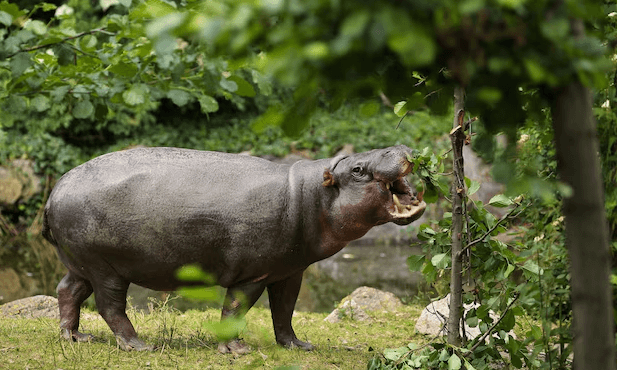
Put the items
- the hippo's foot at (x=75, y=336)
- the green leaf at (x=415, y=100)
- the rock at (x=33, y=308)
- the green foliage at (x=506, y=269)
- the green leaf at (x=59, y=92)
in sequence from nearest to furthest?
the green leaf at (x=415, y=100)
the green foliage at (x=506, y=269)
the green leaf at (x=59, y=92)
the hippo's foot at (x=75, y=336)
the rock at (x=33, y=308)

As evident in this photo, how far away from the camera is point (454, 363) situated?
10.5 ft

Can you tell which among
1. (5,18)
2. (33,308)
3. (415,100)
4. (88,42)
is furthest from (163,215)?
(33,308)

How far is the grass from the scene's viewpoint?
377 cm

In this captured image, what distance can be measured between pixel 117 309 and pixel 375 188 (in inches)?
69.5

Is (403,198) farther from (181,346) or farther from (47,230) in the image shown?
(47,230)

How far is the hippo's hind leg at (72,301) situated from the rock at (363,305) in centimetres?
219

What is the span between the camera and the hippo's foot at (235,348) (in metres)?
4.05

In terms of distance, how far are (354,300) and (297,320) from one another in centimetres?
62

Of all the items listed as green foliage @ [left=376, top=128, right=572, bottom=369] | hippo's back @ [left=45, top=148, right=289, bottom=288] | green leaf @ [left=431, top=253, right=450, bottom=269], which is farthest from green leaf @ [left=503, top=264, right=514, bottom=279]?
hippo's back @ [left=45, top=148, right=289, bottom=288]

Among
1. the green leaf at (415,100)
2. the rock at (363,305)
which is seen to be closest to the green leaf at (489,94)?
the green leaf at (415,100)

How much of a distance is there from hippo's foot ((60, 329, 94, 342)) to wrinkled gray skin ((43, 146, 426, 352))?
310 mm

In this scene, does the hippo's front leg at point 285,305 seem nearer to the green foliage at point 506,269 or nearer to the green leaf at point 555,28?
the green foliage at point 506,269

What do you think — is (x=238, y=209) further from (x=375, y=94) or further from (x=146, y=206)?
(x=375, y=94)

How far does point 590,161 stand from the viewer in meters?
1.60
